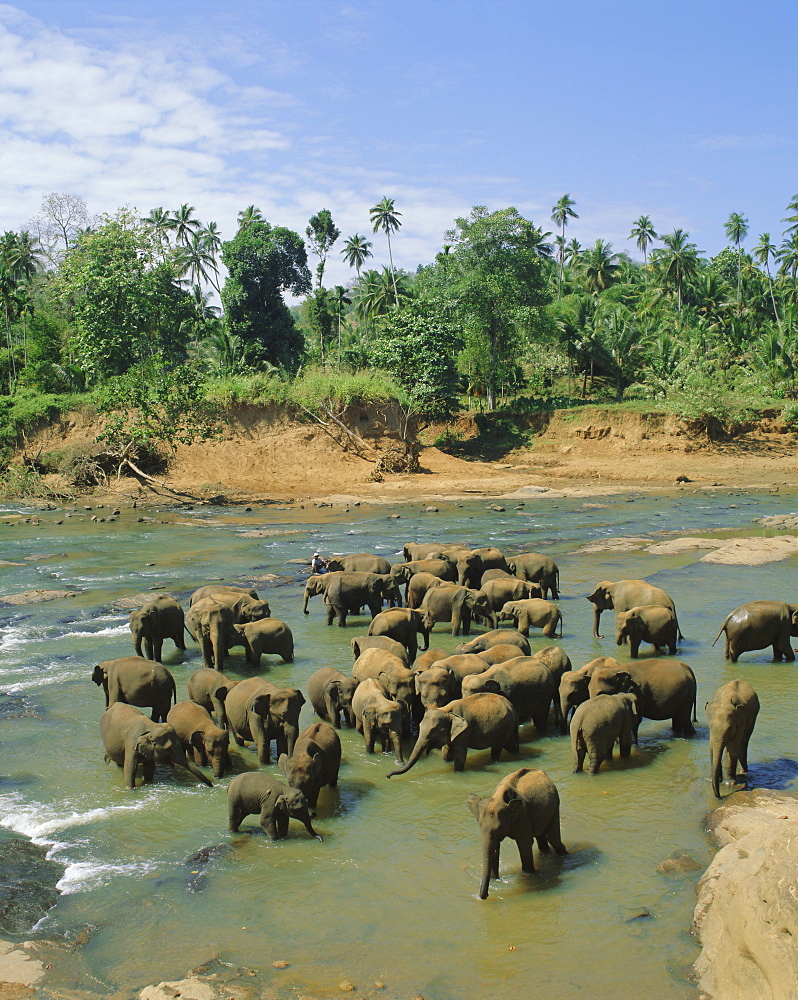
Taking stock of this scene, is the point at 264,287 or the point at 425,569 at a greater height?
the point at 264,287

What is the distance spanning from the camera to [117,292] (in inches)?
1455

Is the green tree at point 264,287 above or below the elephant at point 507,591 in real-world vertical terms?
above

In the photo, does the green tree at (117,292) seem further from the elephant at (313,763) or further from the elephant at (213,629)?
the elephant at (313,763)

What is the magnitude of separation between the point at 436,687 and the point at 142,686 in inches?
144

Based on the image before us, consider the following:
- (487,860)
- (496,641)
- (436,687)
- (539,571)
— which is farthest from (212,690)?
(539,571)

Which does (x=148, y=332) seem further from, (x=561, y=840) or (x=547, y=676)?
(x=561, y=840)

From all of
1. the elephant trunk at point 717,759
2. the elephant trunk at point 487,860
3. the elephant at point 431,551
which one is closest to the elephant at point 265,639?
the elephant at point 431,551

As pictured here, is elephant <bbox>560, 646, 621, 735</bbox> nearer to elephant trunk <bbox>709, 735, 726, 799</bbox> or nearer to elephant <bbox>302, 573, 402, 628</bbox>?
elephant trunk <bbox>709, 735, 726, 799</bbox>

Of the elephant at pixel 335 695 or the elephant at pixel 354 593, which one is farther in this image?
the elephant at pixel 354 593

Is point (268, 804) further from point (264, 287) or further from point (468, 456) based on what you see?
point (264, 287)

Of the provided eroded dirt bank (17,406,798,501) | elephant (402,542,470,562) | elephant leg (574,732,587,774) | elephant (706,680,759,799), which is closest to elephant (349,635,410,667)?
elephant leg (574,732,587,774)

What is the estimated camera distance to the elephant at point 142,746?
9078 mm

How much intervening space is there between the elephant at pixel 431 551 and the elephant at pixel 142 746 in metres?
9.87

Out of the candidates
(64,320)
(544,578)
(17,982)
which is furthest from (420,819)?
(64,320)
